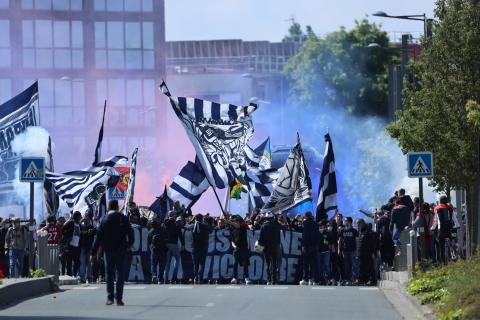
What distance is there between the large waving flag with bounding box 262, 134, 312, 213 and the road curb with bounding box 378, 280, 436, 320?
21.8 ft

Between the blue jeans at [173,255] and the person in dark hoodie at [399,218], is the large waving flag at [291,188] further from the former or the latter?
the person in dark hoodie at [399,218]

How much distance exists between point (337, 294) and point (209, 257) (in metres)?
8.50

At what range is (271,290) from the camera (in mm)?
29938

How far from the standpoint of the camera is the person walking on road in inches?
951

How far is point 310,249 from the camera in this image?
34844mm

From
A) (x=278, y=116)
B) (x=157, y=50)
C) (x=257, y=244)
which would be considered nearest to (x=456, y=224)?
(x=257, y=244)

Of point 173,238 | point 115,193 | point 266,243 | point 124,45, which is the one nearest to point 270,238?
point 266,243

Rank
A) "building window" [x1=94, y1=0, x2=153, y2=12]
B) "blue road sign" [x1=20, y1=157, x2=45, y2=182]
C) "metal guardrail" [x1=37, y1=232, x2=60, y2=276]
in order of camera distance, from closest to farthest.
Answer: "metal guardrail" [x1=37, y1=232, x2=60, y2=276] < "blue road sign" [x1=20, y1=157, x2=45, y2=182] < "building window" [x1=94, y1=0, x2=153, y2=12]

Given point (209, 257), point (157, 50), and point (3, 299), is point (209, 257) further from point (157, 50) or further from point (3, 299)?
point (157, 50)

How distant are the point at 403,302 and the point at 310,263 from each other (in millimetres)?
9947

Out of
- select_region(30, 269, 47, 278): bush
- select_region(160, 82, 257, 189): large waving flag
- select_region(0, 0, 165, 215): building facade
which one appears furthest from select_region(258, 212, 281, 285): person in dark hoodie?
select_region(0, 0, 165, 215): building facade

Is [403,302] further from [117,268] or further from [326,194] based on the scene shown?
[326,194]

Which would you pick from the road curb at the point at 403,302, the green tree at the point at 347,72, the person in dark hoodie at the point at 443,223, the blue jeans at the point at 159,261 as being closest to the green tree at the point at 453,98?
the person in dark hoodie at the point at 443,223

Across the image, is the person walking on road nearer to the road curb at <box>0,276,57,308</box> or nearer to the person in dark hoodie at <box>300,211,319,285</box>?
the road curb at <box>0,276,57,308</box>
